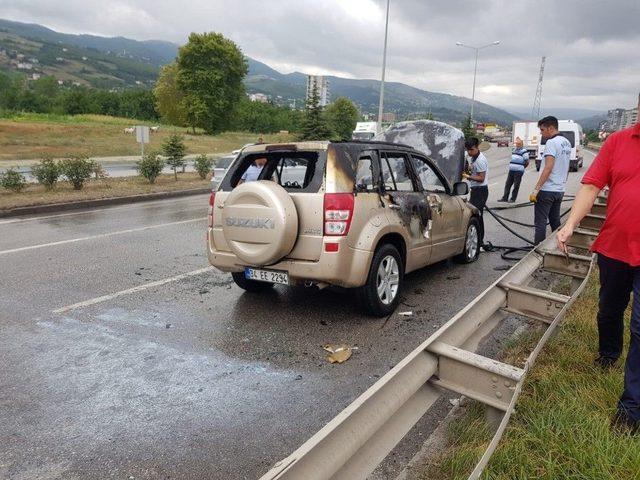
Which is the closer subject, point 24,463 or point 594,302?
point 24,463

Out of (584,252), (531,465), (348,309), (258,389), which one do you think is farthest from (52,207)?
(531,465)

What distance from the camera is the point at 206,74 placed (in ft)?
214

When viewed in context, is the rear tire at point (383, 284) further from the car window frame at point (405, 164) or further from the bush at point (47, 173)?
the bush at point (47, 173)

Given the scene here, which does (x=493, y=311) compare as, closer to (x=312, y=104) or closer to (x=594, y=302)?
(x=594, y=302)

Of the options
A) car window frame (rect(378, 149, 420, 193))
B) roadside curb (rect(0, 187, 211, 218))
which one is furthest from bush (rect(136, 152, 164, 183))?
car window frame (rect(378, 149, 420, 193))

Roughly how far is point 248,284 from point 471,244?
342cm

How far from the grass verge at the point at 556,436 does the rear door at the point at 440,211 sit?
254 cm

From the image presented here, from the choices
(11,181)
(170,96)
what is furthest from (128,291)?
(170,96)

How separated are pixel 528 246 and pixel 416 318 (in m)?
4.27

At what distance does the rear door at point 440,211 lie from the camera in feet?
18.9

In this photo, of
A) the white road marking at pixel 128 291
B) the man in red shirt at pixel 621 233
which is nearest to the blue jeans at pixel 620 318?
the man in red shirt at pixel 621 233

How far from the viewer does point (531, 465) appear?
2.34 m

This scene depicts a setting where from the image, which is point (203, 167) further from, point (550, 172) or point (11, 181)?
point (550, 172)

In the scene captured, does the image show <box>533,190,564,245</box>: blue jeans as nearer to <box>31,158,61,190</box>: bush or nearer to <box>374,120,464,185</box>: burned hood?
<box>374,120,464,185</box>: burned hood
